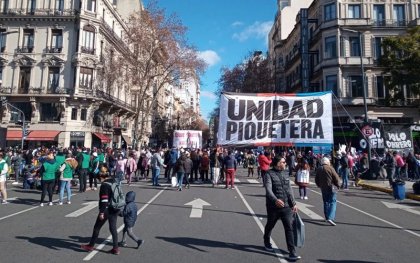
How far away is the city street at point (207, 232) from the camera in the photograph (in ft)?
20.9

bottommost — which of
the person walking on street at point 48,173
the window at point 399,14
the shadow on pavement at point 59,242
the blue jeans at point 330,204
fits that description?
the shadow on pavement at point 59,242

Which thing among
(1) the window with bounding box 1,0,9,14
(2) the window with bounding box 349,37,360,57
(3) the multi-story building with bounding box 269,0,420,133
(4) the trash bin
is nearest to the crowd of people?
(4) the trash bin

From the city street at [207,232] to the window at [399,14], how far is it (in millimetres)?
31592

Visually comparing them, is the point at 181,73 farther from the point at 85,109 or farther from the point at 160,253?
the point at 160,253

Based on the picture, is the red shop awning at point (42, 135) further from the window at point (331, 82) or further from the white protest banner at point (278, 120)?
the window at point (331, 82)

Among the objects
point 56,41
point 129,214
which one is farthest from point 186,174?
point 56,41

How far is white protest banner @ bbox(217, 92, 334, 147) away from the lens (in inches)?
672

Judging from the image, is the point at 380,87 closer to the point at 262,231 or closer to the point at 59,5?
the point at 262,231

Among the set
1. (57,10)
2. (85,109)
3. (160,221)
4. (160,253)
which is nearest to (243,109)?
(160,221)

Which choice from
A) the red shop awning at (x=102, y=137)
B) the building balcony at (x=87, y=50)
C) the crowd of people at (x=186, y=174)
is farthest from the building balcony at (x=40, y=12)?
the crowd of people at (x=186, y=174)

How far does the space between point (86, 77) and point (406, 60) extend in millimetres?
32507

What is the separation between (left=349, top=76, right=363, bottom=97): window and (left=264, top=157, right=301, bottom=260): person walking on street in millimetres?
34606

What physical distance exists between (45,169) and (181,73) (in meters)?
32.6

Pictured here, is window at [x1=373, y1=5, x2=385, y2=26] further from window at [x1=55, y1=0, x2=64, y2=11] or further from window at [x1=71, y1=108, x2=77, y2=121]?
window at [x1=55, y1=0, x2=64, y2=11]
